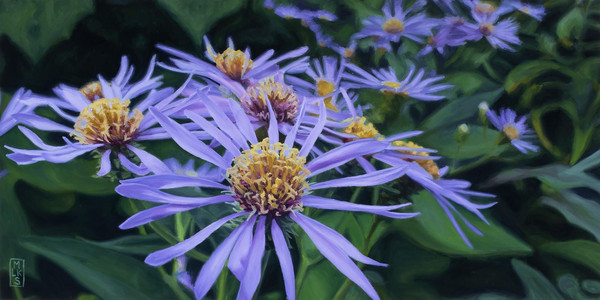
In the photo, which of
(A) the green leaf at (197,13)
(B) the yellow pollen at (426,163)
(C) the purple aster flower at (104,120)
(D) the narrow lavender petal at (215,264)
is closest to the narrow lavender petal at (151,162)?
(C) the purple aster flower at (104,120)

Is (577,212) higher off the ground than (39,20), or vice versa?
(39,20)

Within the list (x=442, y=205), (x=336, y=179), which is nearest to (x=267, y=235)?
(x=336, y=179)

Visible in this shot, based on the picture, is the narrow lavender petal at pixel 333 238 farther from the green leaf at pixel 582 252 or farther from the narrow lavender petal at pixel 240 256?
the green leaf at pixel 582 252

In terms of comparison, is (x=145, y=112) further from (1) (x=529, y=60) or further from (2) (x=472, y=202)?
(1) (x=529, y=60)

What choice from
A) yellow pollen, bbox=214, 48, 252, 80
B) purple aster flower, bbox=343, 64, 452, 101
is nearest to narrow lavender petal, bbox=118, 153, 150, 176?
yellow pollen, bbox=214, 48, 252, 80

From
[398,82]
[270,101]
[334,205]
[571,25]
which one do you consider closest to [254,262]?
[334,205]

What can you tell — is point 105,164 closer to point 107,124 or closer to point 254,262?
point 107,124
